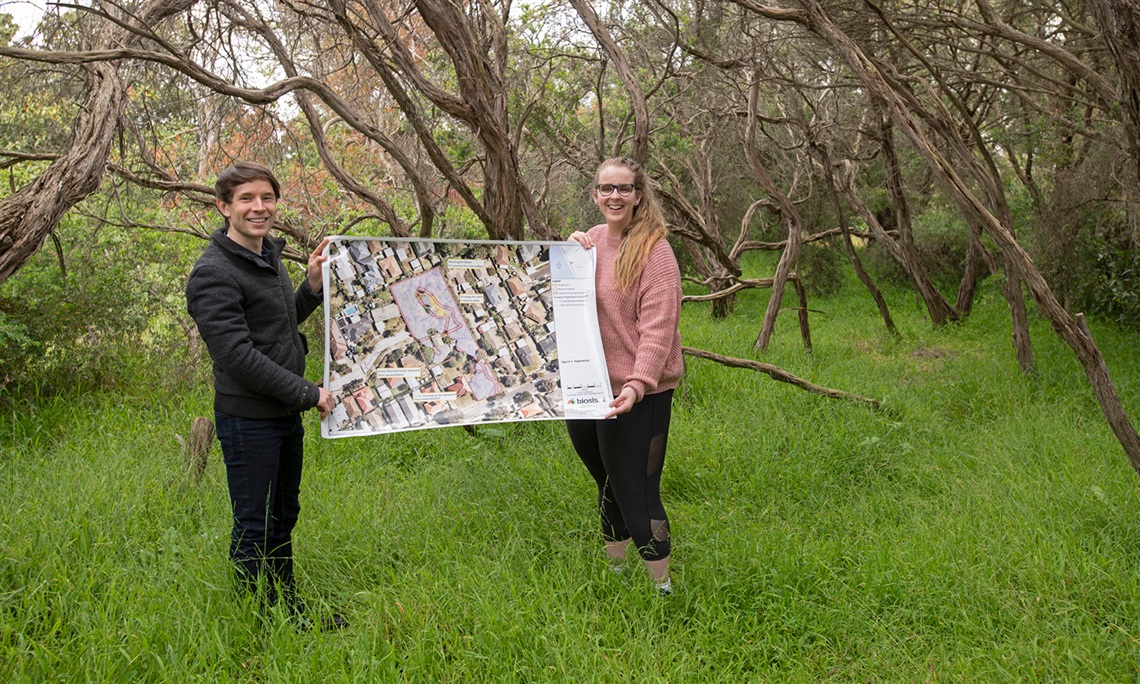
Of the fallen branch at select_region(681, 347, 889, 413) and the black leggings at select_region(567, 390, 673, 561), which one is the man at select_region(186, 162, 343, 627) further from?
the fallen branch at select_region(681, 347, 889, 413)

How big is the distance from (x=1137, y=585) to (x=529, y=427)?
11.0ft

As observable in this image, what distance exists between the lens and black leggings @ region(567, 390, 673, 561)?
302 cm

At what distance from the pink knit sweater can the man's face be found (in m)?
1.27

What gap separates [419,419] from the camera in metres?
3.13

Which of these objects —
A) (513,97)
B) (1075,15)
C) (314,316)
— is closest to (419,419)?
(314,316)

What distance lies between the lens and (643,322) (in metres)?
3.01

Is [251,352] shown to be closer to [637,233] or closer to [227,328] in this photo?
[227,328]

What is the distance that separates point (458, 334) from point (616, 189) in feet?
2.87

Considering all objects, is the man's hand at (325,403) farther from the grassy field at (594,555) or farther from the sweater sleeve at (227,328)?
the grassy field at (594,555)

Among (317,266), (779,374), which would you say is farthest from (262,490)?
(779,374)

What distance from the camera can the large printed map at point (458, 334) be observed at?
3.08 meters

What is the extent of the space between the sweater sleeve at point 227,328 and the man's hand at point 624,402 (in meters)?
1.15

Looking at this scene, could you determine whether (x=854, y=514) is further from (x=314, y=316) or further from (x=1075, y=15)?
(x=1075, y=15)

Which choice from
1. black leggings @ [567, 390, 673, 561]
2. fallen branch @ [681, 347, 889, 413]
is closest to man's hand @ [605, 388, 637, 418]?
black leggings @ [567, 390, 673, 561]
